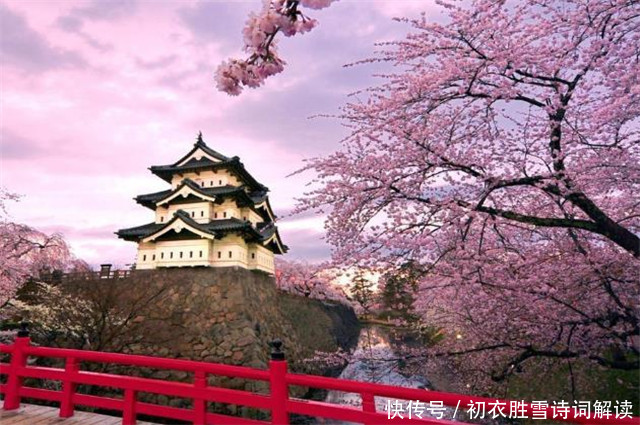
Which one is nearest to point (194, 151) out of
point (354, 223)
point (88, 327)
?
point (88, 327)

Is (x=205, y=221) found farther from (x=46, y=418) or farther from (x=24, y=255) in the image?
(x=46, y=418)

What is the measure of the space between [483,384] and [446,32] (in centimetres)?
732

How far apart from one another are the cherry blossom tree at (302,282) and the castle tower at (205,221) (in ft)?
41.2

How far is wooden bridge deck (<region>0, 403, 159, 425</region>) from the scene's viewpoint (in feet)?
13.9

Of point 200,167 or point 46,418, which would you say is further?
point 200,167

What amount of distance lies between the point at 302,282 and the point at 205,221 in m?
17.8

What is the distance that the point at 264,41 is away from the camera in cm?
215

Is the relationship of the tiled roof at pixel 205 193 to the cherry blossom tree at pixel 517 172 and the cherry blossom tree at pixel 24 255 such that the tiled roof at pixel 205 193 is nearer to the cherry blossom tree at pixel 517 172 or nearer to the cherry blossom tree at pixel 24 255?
the cherry blossom tree at pixel 24 255

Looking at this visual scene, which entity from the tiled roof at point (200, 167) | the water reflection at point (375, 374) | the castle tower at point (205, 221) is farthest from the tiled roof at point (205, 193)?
the water reflection at point (375, 374)

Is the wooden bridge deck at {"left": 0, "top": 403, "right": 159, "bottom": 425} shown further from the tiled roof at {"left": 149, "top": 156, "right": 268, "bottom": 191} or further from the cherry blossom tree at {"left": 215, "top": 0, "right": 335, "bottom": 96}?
the tiled roof at {"left": 149, "top": 156, "right": 268, "bottom": 191}

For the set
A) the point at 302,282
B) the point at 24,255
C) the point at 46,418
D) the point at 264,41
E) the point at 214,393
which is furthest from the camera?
the point at 302,282

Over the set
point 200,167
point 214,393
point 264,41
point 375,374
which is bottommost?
point 375,374

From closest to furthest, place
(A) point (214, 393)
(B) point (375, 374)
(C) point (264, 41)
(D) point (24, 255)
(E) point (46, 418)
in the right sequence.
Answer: (C) point (264, 41) < (A) point (214, 393) < (E) point (46, 418) < (B) point (375, 374) < (D) point (24, 255)

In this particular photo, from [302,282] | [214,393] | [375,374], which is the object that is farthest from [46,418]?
[302,282]
